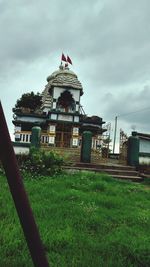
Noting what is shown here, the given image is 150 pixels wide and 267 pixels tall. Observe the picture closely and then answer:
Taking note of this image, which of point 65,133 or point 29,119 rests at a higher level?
point 29,119

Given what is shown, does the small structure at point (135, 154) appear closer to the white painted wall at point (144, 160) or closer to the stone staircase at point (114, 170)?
the white painted wall at point (144, 160)

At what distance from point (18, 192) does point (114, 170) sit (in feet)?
45.6

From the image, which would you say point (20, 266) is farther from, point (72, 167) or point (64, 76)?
point (64, 76)

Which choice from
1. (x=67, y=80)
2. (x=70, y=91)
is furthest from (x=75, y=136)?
(x=67, y=80)

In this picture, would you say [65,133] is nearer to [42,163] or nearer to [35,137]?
[35,137]

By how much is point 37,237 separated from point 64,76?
100 ft

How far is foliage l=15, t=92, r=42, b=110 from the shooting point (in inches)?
1441

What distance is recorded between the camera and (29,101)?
37562mm

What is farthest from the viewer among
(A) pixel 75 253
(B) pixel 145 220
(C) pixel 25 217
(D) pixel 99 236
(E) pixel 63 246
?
(B) pixel 145 220

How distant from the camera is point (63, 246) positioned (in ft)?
12.0

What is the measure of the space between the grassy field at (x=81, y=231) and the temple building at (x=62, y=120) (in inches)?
840

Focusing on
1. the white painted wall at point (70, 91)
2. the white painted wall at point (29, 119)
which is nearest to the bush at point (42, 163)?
the white painted wall at point (29, 119)

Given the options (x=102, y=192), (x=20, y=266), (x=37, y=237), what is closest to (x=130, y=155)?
(x=102, y=192)

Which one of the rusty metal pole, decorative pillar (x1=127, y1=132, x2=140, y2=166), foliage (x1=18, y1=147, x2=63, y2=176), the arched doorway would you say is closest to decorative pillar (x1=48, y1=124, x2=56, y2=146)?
the arched doorway
